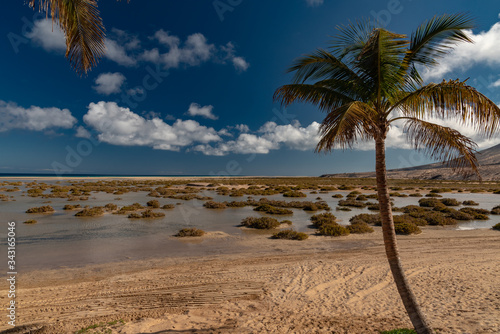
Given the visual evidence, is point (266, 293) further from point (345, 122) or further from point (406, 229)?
point (406, 229)

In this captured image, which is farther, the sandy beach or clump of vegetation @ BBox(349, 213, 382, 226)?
clump of vegetation @ BBox(349, 213, 382, 226)

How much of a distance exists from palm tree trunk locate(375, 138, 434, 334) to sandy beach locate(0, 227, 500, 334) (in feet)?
3.00

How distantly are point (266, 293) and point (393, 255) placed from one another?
373 centimetres

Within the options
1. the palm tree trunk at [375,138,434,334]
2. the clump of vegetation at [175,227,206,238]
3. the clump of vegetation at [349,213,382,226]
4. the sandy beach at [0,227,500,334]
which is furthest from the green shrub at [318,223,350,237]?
the palm tree trunk at [375,138,434,334]

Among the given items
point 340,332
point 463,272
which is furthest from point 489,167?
point 340,332

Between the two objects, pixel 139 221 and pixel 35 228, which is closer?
pixel 35 228

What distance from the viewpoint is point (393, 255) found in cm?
487

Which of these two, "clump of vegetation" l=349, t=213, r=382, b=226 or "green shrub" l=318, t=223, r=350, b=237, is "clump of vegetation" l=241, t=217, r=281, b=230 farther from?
"clump of vegetation" l=349, t=213, r=382, b=226

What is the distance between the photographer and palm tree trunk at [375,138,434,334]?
4551 mm

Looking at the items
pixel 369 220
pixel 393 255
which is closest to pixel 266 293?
pixel 393 255

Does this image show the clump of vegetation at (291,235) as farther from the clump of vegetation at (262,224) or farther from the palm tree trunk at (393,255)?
the palm tree trunk at (393,255)

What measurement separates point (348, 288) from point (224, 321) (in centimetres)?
Result: 399

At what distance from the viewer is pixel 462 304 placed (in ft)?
20.1

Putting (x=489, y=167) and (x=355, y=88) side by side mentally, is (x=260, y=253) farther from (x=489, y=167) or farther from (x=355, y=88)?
(x=489, y=167)
